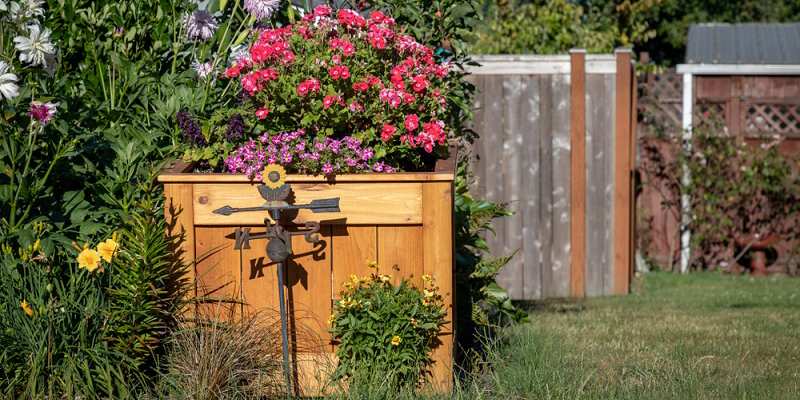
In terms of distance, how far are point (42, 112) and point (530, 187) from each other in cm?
472

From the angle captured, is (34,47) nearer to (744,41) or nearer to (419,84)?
(419,84)

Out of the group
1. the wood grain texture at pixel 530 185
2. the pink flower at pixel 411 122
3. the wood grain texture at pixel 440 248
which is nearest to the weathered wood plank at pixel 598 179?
the wood grain texture at pixel 530 185

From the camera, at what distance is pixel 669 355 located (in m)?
5.50

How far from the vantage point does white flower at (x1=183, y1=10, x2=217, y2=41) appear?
211 inches

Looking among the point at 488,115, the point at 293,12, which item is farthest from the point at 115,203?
the point at 488,115

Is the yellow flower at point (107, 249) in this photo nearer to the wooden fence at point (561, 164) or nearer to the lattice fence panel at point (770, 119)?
the wooden fence at point (561, 164)

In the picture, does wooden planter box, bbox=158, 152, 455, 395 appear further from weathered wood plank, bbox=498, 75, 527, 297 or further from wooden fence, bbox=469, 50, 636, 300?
weathered wood plank, bbox=498, 75, 527, 297

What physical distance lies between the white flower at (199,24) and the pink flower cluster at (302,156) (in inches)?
38.4

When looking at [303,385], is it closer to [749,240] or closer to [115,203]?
[115,203]

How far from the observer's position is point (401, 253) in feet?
14.5

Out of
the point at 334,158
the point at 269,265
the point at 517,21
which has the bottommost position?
the point at 269,265

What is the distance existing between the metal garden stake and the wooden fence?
3.87 m

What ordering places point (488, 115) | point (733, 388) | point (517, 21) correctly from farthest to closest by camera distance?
point (517, 21)
point (488, 115)
point (733, 388)

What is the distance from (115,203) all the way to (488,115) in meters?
4.32
